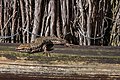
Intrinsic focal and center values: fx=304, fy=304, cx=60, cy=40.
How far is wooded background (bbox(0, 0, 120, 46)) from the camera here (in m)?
3.99

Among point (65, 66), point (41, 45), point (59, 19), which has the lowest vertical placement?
point (65, 66)

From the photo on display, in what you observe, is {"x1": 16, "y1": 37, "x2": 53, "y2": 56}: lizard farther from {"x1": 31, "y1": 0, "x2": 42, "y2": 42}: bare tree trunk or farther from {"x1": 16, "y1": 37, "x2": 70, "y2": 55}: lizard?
{"x1": 31, "y1": 0, "x2": 42, "y2": 42}: bare tree trunk

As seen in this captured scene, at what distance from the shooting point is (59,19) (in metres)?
4.02

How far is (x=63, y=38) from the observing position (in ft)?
13.1

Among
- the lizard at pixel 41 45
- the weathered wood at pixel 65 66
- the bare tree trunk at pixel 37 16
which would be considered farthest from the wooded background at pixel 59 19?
the weathered wood at pixel 65 66

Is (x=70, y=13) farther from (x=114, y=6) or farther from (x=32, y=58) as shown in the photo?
(x=32, y=58)

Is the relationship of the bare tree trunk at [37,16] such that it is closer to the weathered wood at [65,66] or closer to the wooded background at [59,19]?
the wooded background at [59,19]

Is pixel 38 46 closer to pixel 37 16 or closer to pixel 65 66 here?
pixel 65 66

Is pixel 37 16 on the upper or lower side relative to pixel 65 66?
upper

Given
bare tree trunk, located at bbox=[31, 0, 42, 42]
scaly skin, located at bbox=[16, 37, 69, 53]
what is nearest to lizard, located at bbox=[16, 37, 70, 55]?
scaly skin, located at bbox=[16, 37, 69, 53]

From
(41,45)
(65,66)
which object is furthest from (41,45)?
(65,66)

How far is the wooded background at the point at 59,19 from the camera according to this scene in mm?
3994

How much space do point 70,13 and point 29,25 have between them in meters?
0.57

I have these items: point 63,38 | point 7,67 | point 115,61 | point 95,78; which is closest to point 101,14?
point 63,38
